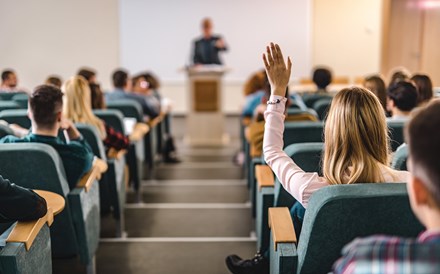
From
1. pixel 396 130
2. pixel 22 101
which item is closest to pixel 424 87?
pixel 396 130

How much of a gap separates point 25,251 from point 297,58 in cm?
828

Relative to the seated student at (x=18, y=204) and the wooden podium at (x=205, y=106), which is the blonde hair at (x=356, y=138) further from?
the wooden podium at (x=205, y=106)

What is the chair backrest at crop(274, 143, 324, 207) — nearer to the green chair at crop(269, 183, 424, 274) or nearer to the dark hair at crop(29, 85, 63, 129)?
the green chair at crop(269, 183, 424, 274)

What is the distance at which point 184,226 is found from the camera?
4.00m

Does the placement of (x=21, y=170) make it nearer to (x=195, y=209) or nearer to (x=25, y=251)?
(x=25, y=251)

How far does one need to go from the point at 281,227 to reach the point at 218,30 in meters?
7.83

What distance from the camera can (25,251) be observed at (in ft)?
6.19

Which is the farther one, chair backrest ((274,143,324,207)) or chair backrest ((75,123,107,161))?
chair backrest ((75,123,107,161))

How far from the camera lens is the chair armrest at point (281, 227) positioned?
1.95 metres

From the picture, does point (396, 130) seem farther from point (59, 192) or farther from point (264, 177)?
point (59, 192)

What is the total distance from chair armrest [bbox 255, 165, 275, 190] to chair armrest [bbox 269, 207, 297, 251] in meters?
0.58

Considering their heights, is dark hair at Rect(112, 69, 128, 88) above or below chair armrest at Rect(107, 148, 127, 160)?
above

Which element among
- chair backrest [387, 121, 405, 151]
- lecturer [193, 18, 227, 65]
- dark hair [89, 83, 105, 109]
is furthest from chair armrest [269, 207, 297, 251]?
lecturer [193, 18, 227, 65]

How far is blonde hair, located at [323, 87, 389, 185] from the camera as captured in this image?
6.01 ft
